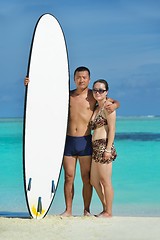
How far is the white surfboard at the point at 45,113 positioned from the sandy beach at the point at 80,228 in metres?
0.24

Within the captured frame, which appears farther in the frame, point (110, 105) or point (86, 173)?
point (86, 173)

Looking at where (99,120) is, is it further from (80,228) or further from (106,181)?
(80,228)

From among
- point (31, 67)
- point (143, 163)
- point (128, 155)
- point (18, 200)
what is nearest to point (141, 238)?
point (31, 67)

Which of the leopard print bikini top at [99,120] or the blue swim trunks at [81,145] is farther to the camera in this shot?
the blue swim trunks at [81,145]

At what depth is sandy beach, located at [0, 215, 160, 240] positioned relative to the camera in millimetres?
6395

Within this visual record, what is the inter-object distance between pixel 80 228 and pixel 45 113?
46.6 inches

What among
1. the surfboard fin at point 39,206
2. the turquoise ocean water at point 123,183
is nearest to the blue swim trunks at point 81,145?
the surfboard fin at point 39,206

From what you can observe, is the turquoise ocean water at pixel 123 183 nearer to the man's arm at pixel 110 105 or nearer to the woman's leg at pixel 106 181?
the woman's leg at pixel 106 181

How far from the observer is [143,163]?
1956cm

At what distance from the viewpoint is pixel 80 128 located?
7.12m

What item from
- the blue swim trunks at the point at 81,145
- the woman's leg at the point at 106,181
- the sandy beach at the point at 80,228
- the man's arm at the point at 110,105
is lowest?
the sandy beach at the point at 80,228

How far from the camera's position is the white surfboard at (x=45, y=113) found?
6891 mm

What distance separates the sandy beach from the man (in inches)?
18.1

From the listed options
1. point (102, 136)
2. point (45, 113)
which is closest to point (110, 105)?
point (102, 136)
